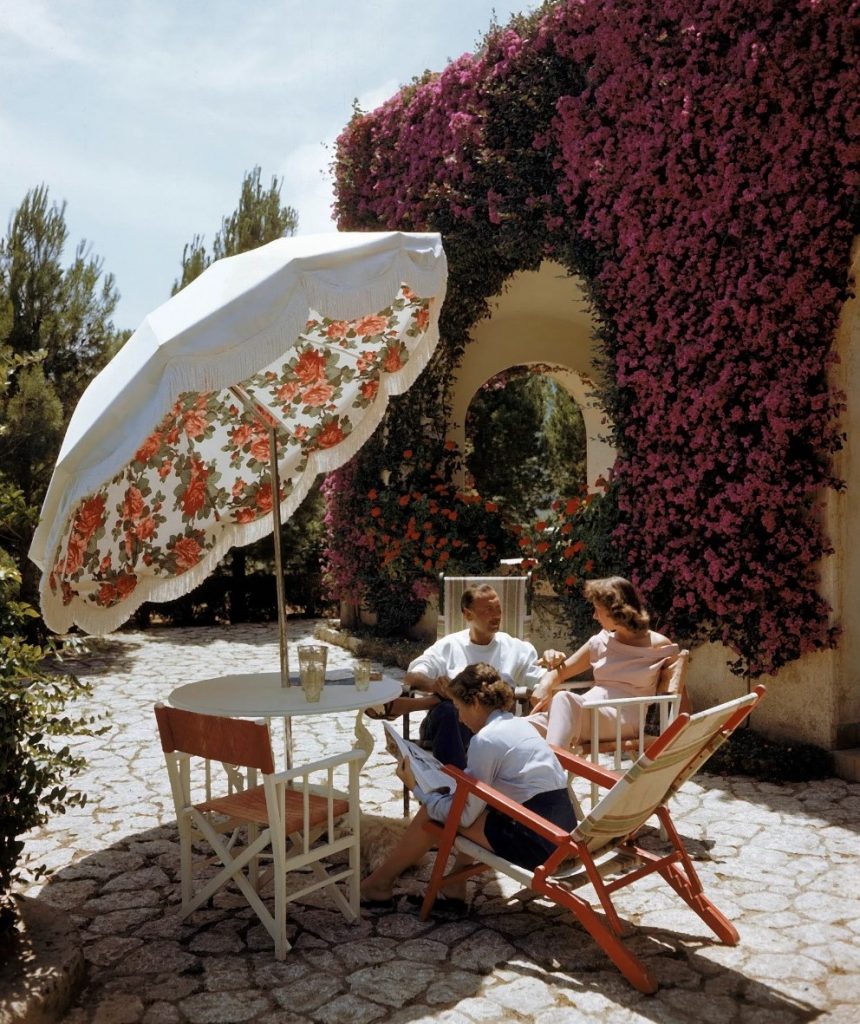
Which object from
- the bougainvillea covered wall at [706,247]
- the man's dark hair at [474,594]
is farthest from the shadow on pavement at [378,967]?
the bougainvillea covered wall at [706,247]

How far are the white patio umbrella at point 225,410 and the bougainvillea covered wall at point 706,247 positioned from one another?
229 cm

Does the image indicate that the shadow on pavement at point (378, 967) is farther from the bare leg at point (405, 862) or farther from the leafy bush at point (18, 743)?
the leafy bush at point (18, 743)

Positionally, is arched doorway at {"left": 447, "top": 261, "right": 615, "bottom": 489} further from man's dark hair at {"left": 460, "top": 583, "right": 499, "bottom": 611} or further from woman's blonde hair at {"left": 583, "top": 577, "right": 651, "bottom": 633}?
man's dark hair at {"left": 460, "top": 583, "right": 499, "bottom": 611}

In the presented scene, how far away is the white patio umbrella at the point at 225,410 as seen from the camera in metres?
3.19

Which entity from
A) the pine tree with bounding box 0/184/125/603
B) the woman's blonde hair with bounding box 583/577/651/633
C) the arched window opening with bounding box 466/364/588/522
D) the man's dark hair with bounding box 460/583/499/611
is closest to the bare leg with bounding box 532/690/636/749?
the woman's blonde hair with bounding box 583/577/651/633

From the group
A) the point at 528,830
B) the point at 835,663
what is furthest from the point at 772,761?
the point at 528,830

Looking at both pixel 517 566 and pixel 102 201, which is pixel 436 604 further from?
pixel 102 201

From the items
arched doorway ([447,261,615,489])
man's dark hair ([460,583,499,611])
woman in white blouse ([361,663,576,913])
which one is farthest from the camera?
arched doorway ([447,261,615,489])

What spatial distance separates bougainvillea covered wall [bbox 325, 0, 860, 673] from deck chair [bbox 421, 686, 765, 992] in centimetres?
261

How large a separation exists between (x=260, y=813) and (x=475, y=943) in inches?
34.9

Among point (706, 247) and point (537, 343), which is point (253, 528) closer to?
point (706, 247)

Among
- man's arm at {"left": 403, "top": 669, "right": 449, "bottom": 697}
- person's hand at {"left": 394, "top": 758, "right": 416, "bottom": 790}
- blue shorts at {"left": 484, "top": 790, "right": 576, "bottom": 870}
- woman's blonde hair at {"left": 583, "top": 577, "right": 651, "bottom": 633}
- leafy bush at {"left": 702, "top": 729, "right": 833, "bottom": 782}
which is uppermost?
woman's blonde hair at {"left": 583, "top": 577, "right": 651, "bottom": 633}

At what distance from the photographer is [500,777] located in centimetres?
353

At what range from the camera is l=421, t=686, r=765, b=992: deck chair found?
10.1ft
